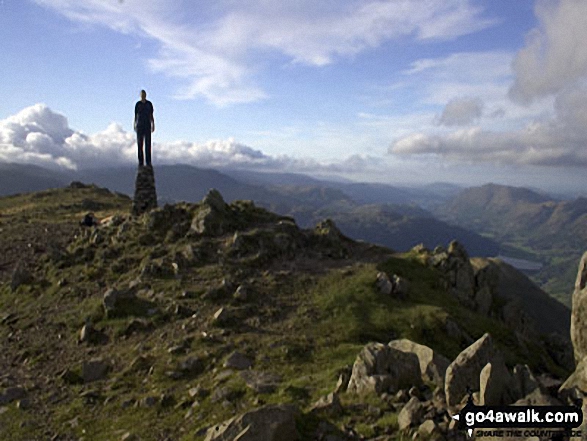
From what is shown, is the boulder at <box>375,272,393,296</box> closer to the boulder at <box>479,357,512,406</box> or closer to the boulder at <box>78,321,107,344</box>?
the boulder at <box>479,357,512,406</box>

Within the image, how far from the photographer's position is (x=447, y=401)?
40.1 feet

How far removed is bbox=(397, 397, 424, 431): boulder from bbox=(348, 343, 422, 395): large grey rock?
1.97 meters

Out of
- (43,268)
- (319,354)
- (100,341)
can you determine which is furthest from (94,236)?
(319,354)

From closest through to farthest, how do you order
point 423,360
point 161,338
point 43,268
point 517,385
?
point 517,385, point 423,360, point 161,338, point 43,268

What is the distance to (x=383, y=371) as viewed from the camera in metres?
14.9

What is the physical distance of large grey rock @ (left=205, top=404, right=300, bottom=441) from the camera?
1147 centimetres

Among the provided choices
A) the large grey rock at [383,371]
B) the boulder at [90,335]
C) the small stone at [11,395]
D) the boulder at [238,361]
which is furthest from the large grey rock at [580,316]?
the small stone at [11,395]

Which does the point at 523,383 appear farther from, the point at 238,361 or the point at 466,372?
the point at 238,361

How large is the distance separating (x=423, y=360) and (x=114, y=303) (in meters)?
18.3

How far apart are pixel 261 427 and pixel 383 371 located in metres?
5.19

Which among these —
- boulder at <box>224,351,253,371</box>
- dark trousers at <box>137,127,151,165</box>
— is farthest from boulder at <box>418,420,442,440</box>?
dark trousers at <box>137,127,151,165</box>

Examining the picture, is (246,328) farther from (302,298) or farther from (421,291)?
(421,291)

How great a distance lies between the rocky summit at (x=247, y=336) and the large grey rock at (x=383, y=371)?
44 mm

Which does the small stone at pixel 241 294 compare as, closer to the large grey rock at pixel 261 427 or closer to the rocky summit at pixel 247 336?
the rocky summit at pixel 247 336
